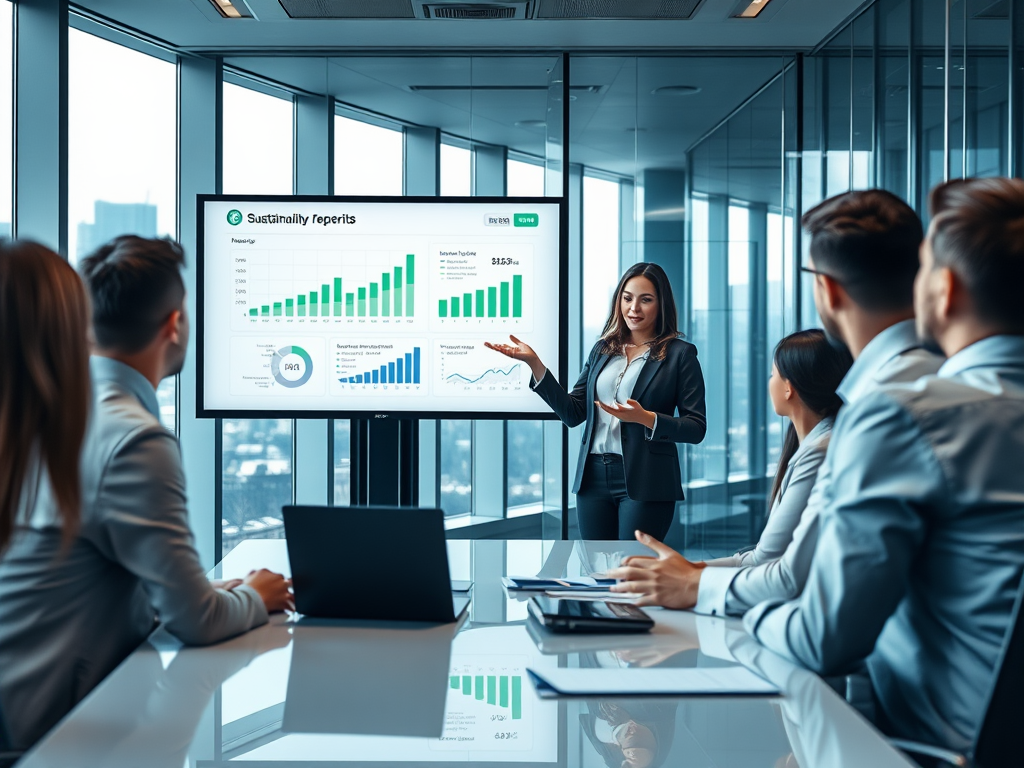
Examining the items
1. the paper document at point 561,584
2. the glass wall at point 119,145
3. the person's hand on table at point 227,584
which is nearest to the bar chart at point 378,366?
the glass wall at point 119,145

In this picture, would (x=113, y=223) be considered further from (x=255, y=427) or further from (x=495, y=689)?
(x=495, y=689)

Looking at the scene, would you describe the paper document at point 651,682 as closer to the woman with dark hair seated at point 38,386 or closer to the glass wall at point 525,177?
the woman with dark hair seated at point 38,386

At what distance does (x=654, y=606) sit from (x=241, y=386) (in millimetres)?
2356

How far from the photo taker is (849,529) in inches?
49.9

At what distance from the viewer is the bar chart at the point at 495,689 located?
1309 mm

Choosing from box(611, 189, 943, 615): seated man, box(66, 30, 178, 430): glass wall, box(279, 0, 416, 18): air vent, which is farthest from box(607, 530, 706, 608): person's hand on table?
box(279, 0, 416, 18): air vent

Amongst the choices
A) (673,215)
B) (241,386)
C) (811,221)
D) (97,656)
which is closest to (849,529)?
(811,221)

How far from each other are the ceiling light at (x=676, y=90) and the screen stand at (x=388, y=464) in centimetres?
263

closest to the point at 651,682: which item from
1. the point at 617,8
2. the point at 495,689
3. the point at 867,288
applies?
the point at 495,689

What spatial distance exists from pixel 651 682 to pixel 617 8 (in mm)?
3643

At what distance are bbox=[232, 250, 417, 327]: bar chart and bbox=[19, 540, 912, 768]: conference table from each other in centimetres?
213

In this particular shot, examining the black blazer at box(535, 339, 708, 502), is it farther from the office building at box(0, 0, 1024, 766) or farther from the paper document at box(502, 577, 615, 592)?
the paper document at box(502, 577, 615, 592)

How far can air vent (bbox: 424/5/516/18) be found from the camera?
4.27 m

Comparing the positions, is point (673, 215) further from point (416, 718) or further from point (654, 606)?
point (416, 718)
